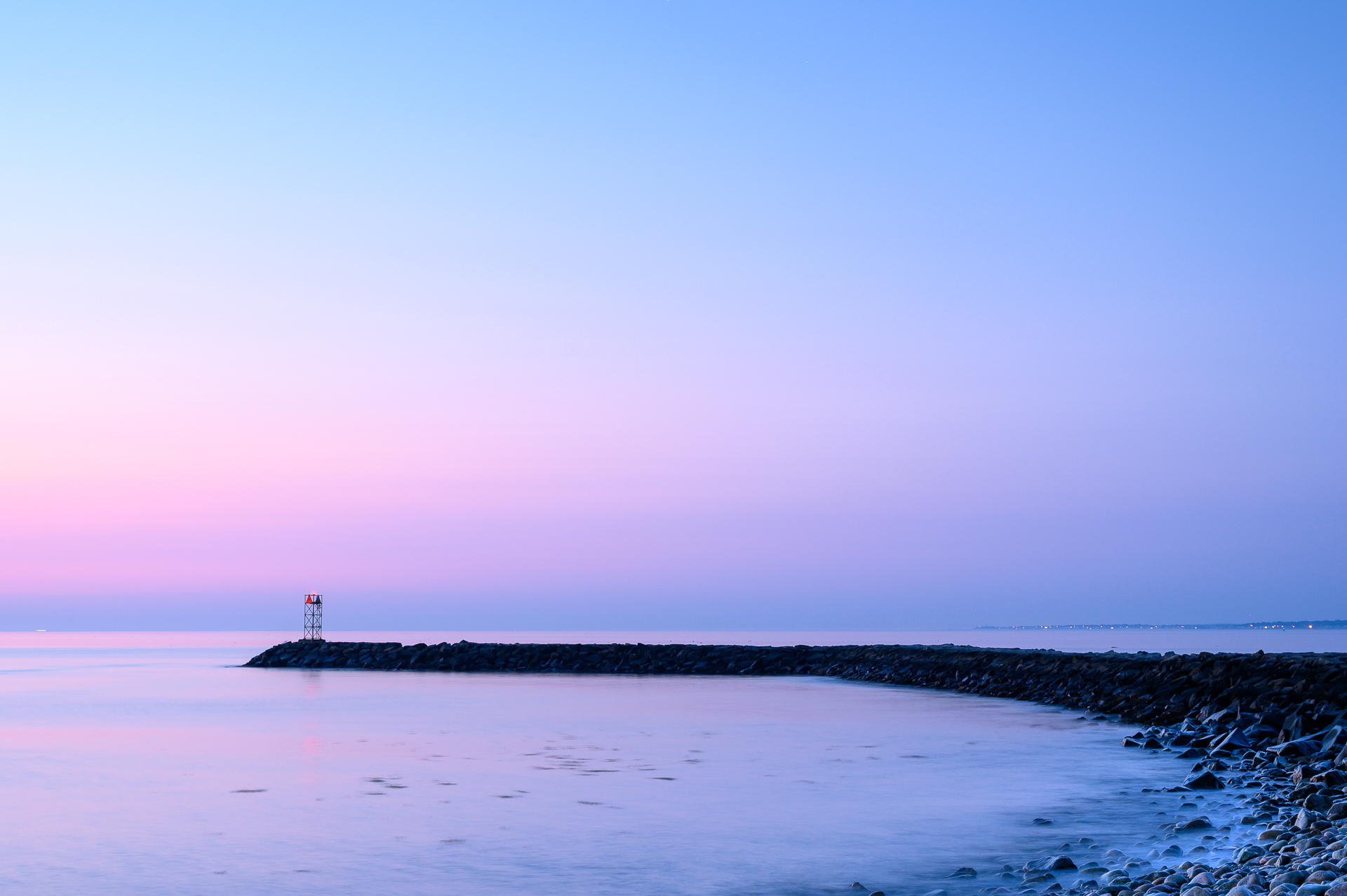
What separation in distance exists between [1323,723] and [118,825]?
54.4 ft

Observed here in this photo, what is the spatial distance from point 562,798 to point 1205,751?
10.2 metres

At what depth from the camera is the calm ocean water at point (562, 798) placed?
1029 centimetres

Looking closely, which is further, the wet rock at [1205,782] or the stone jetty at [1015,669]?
the stone jetty at [1015,669]

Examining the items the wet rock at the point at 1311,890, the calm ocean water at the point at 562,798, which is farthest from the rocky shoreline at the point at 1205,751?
the calm ocean water at the point at 562,798

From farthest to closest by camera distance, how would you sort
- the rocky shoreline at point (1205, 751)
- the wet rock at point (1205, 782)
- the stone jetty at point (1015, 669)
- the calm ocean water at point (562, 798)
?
the stone jetty at point (1015, 669) → the wet rock at point (1205, 782) → the calm ocean water at point (562, 798) → the rocky shoreline at point (1205, 751)

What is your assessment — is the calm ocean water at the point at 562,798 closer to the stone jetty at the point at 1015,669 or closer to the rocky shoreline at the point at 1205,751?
the rocky shoreline at the point at 1205,751

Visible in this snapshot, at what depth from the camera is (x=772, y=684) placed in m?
42.0

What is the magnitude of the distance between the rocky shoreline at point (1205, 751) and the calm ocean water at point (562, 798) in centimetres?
49

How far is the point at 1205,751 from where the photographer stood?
1772 cm

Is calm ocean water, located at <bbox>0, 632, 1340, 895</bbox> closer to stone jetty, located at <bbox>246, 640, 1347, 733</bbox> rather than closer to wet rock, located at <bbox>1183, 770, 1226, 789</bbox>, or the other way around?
wet rock, located at <bbox>1183, 770, 1226, 789</bbox>

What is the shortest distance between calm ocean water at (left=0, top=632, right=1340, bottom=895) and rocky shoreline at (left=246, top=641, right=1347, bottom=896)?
0.49 metres

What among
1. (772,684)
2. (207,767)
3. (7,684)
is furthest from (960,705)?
(7,684)

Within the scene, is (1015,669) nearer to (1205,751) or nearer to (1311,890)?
(1205,751)

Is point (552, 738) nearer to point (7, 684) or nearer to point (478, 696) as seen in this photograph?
point (478, 696)
